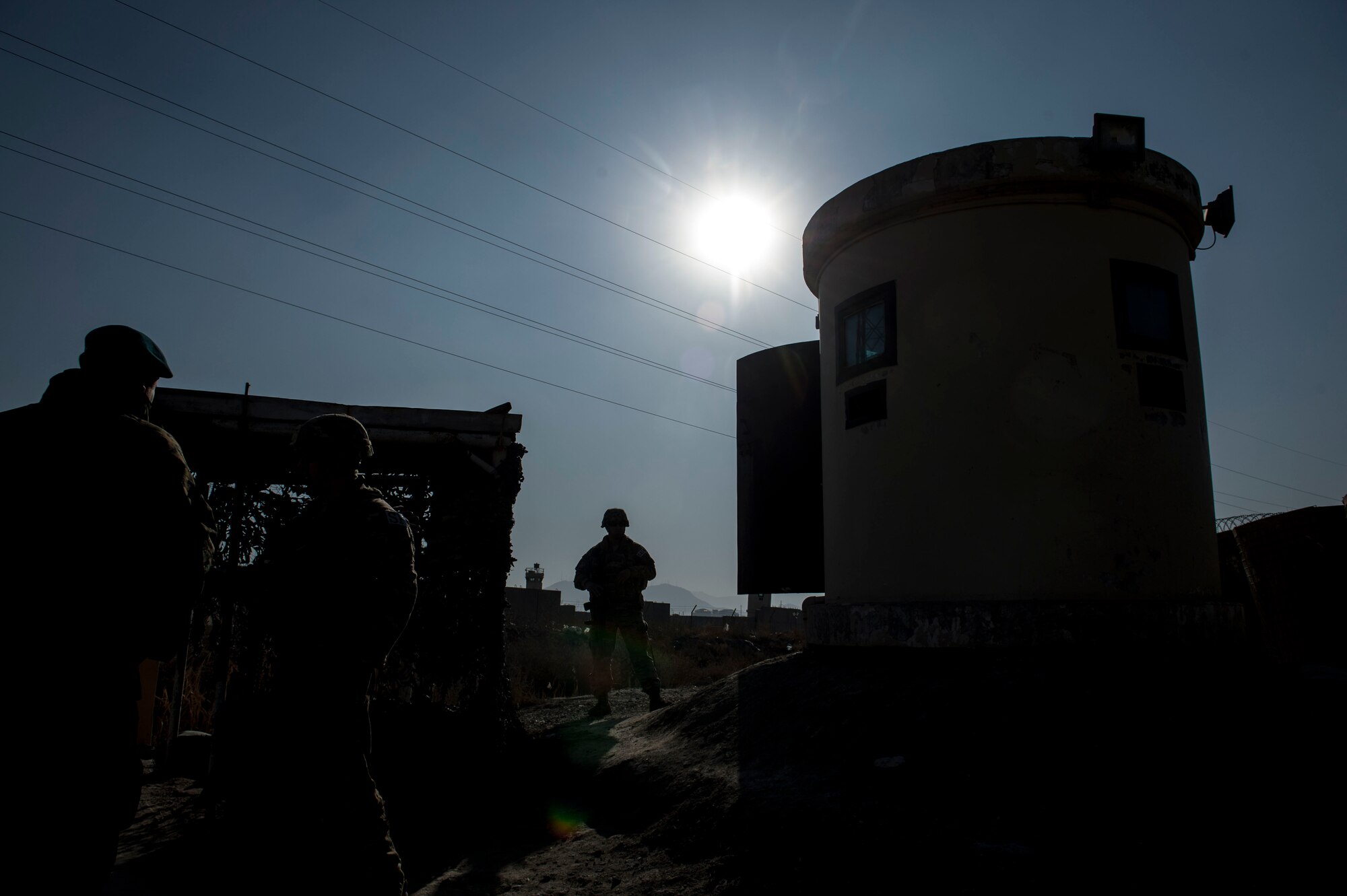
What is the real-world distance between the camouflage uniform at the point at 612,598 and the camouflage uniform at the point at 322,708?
18.1 ft

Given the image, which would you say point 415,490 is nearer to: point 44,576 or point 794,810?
point 794,810

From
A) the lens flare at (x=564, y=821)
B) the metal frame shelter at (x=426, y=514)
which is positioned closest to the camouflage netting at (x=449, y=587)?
the metal frame shelter at (x=426, y=514)

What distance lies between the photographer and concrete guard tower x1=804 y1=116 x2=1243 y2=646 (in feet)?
16.3

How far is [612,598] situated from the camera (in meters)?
8.71

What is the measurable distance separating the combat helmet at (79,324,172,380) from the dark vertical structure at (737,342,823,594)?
531 cm

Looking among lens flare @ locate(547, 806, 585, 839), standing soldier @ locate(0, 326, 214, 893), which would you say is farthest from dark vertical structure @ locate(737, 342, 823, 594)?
standing soldier @ locate(0, 326, 214, 893)

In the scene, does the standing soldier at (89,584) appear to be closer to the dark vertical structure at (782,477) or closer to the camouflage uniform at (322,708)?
the camouflage uniform at (322,708)

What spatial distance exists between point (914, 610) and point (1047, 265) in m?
2.32

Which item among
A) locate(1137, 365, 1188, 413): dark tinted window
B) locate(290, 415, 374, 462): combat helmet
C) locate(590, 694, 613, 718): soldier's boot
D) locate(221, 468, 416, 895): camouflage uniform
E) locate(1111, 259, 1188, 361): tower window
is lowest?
locate(590, 694, 613, 718): soldier's boot

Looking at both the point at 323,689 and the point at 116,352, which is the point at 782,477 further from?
the point at 116,352

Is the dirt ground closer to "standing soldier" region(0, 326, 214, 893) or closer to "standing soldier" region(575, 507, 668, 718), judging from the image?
"standing soldier" region(0, 326, 214, 893)

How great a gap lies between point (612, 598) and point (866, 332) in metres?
4.10

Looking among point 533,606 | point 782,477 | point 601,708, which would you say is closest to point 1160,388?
point 782,477

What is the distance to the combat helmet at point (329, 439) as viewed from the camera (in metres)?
3.20
